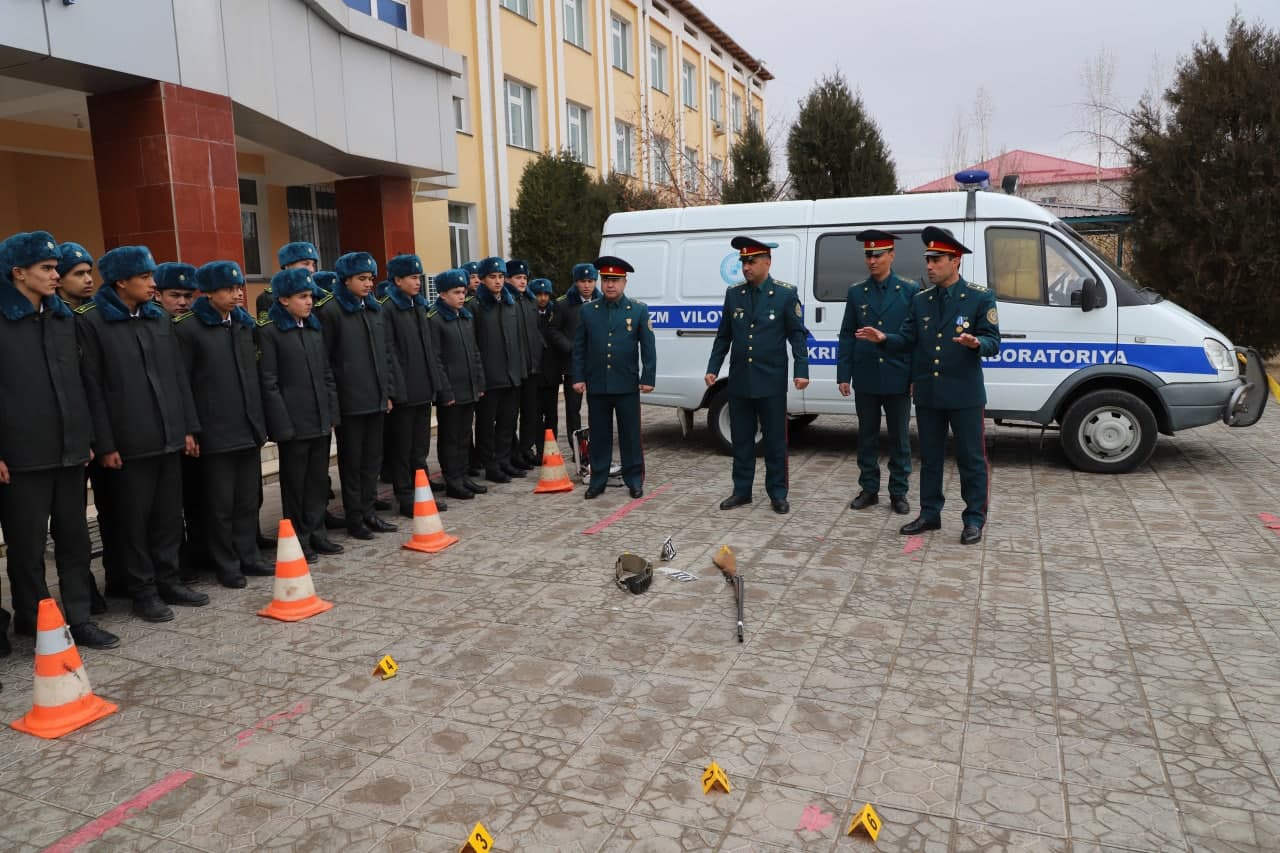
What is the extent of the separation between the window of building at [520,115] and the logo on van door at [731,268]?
12.2m

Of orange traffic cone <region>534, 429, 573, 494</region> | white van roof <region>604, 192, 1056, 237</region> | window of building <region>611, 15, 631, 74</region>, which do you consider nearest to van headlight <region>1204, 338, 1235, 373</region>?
white van roof <region>604, 192, 1056, 237</region>

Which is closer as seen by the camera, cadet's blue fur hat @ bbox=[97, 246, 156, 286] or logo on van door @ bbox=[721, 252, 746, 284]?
cadet's blue fur hat @ bbox=[97, 246, 156, 286]

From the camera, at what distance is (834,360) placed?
836cm

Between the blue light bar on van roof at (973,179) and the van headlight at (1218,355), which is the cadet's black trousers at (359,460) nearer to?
the blue light bar on van roof at (973,179)

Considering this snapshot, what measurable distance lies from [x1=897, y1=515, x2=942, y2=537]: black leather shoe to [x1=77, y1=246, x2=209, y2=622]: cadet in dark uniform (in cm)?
442

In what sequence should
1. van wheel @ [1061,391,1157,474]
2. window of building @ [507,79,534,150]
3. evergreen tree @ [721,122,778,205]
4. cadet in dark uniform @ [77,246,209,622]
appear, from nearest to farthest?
cadet in dark uniform @ [77,246,209,622] < van wheel @ [1061,391,1157,474] < evergreen tree @ [721,122,778,205] < window of building @ [507,79,534,150]

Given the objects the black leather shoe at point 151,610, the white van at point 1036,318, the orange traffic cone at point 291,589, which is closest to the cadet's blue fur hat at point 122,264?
the orange traffic cone at point 291,589

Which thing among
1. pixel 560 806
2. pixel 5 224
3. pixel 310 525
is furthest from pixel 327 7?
pixel 560 806

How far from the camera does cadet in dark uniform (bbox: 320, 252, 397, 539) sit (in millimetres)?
6297

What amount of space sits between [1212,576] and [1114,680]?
5.94 feet

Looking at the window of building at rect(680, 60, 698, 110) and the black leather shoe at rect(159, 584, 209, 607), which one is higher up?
the window of building at rect(680, 60, 698, 110)

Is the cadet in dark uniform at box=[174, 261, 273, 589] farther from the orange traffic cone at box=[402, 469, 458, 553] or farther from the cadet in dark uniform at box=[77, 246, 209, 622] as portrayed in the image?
the orange traffic cone at box=[402, 469, 458, 553]

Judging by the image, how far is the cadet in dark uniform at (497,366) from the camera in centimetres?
799

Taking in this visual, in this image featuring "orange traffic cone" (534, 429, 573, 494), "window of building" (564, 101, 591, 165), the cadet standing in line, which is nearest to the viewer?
"orange traffic cone" (534, 429, 573, 494)
